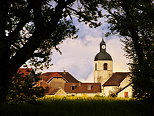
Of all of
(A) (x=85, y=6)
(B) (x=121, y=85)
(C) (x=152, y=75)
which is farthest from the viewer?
(B) (x=121, y=85)

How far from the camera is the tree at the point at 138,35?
47.9 ft

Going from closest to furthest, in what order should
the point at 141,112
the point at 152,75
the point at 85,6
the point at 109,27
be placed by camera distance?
the point at 85,6
the point at 152,75
the point at 141,112
the point at 109,27

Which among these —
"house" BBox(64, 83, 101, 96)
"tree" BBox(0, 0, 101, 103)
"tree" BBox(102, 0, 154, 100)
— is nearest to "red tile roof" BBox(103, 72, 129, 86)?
"house" BBox(64, 83, 101, 96)

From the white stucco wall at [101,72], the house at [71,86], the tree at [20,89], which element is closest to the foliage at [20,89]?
the tree at [20,89]

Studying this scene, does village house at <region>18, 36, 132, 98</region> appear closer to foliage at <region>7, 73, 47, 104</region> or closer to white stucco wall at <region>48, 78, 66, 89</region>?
white stucco wall at <region>48, 78, 66, 89</region>

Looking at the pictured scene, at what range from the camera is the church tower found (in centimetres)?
12683

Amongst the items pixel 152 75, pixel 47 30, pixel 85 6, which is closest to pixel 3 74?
pixel 47 30

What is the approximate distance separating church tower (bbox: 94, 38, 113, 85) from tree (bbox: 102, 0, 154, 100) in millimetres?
106879

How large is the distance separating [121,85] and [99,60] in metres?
46.9

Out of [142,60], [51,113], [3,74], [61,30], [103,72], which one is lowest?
[51,113]

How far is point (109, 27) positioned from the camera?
784 inches

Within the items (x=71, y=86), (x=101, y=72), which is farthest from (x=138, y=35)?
Result: (x=101, y=72)

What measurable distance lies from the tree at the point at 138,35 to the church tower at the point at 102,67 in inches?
4208

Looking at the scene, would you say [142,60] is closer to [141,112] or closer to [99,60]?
[141,112]
